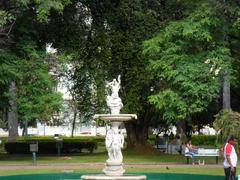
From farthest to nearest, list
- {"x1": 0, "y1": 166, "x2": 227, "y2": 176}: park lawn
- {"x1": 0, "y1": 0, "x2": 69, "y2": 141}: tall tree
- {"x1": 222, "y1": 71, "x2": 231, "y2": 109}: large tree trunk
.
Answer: {"x1": 222, "y1": 71, "x2": 231, "y2": 109}: large tree trunk, {"x1": 0, "y1": 0, "x2": 69, "y2": 141}: tall tree, {"x1": 0, "y1": 166, "x2": 227, "y2": 176}: park lawn

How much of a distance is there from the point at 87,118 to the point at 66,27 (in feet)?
22.1

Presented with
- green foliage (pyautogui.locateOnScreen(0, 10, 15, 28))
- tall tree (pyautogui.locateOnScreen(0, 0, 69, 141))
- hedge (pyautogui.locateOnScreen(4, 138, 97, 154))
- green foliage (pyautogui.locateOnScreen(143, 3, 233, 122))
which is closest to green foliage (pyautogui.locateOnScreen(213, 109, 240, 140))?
green foliage (pyautogui.locateOnScreen(143, 3, 233, 122))

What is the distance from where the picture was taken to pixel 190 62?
103 feet

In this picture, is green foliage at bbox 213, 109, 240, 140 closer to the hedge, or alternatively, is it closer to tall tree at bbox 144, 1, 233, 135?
Result: tall tree at bbox 144, 1, 233, 135

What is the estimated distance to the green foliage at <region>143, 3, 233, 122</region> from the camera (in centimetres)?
3048

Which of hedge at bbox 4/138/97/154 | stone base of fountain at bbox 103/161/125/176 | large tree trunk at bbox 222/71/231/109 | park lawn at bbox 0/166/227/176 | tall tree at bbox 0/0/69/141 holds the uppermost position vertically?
tall tree at bbox 0/0/69/141

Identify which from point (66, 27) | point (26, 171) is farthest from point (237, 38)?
point (26, 171)

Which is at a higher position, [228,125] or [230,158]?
[228,125]

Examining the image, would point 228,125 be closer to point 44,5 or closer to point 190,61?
point 190,61

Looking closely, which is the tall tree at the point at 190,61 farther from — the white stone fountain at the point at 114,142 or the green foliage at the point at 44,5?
the white stone fountain at the point at 114,142

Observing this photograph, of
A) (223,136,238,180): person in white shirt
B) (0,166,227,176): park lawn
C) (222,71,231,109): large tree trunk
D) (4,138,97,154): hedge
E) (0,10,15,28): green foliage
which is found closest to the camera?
(223,136,238,180): person in white shirt

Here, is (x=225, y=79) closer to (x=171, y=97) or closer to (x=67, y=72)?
(x=171, y=97)

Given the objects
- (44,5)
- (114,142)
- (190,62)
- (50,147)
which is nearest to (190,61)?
(190,62)

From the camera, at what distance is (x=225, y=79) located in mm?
31625
